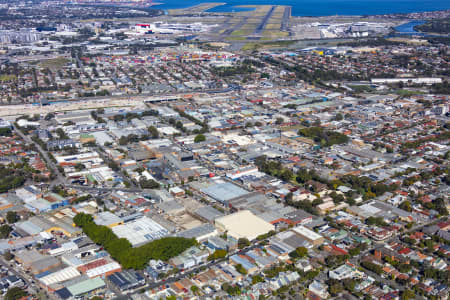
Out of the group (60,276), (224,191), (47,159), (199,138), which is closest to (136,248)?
(60,276)

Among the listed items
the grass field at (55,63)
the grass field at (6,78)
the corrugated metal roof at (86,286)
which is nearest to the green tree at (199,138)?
the corrugated metal roof at (86,286)

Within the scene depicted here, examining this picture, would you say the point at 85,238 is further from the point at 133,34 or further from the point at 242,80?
the point at 133,34

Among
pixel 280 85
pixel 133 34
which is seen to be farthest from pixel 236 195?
pixel 133 34

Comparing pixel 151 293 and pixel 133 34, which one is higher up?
pixel 133 34

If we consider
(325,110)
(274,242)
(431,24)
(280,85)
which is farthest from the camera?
(431,24)

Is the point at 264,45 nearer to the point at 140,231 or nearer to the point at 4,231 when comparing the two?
the point at 140,231

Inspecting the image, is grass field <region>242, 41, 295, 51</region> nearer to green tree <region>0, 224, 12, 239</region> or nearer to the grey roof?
the grey roof

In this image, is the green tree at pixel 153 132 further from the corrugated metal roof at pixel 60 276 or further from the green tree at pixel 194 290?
the green tree at pixel 194 290

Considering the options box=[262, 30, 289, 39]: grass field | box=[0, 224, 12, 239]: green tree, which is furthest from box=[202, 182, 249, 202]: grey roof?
box=[262, 30, 289, 39]: grass field
